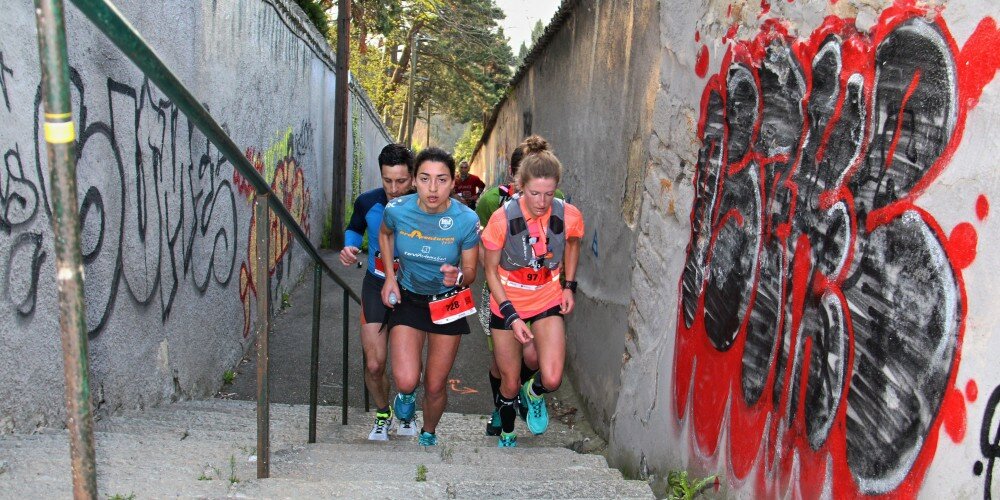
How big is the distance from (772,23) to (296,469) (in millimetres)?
2438

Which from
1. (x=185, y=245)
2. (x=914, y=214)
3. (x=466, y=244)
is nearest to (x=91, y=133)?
(x=185, y=245)

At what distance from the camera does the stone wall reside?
1.81 metres

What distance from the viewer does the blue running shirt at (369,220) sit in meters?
4.81

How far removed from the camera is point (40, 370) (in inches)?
129

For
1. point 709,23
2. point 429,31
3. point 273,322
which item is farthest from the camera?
point 429,31

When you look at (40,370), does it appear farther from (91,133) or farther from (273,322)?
(273,322)

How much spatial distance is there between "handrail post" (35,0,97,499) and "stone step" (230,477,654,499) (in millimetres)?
1118

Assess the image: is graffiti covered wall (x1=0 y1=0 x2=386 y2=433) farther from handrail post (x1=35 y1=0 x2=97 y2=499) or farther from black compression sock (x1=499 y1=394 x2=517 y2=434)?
handrail post (x1=35 y1=0 x2=97 y2=499)

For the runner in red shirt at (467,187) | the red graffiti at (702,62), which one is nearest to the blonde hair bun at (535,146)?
the red graffiti at (702,62)

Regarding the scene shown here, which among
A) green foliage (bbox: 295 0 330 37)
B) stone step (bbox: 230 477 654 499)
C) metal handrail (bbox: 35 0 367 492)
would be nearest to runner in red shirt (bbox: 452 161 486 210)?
green foliage (bbox: 295 0 330 37)

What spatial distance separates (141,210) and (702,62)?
2.92 metres

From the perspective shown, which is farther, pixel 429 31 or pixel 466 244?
pixel 429 31

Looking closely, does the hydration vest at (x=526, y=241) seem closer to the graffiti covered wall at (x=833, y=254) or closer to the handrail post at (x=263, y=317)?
the graffiti covered wall at (x=833, y=254)

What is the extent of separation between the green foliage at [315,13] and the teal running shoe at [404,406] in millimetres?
7293
